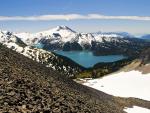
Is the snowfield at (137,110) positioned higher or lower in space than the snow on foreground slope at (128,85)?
higher

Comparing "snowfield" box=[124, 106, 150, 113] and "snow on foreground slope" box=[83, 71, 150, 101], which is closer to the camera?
"snowfield" box=[124, 106, 150, 113]

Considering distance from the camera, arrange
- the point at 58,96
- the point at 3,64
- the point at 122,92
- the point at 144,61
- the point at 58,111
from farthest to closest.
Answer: the point at 144,61
the point at 122,92
the point at 3,64
the point at 58,96
the point at 58,111

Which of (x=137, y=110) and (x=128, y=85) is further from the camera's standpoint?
(x=128, y=85)

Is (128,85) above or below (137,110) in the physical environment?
below

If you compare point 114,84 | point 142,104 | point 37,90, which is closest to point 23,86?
point 37,90

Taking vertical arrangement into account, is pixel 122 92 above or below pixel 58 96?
below

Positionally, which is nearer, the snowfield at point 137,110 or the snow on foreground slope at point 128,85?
the snowfield at point 137,110

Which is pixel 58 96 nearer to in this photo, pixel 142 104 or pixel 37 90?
pixel 37 90

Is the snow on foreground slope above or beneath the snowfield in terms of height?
beneath
